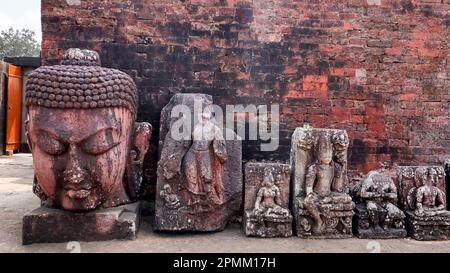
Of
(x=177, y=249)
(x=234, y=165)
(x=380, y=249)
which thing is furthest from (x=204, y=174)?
(x=380, y=249)

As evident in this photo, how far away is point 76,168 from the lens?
3.02 metres

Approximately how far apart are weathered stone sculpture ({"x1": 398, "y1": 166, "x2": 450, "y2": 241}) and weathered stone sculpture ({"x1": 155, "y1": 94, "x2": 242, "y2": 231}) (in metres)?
1.69

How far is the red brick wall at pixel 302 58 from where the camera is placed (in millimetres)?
4441

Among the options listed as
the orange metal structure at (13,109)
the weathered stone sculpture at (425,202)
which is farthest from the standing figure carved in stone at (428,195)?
A: the orange metal structure at (13,109)

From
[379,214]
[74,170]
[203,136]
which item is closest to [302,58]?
[203,136]

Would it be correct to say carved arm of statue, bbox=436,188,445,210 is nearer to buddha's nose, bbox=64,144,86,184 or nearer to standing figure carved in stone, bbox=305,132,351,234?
standing figure carved in stone, bbox=305,132,351,234

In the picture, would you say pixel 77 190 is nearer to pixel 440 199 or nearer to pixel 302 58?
pixel 302 58

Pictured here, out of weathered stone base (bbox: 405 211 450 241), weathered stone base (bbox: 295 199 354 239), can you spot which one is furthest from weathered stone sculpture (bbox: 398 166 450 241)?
weathered stone base (bbox: 295 199 354 239)

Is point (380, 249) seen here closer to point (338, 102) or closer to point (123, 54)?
point (338, 102)

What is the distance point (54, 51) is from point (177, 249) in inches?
110

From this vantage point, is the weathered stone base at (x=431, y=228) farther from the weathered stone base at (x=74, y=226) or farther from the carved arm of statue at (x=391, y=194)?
the weathered stone base at (x=74, y=226)

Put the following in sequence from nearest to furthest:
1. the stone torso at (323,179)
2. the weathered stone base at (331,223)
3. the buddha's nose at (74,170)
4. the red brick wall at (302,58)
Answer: the buddha's nose at (74,170), the weathered stone base at (331,223), the stone torso at (323,179), the red brick wall at (302,58)

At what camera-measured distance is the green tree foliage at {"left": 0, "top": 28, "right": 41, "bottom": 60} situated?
2364 cm

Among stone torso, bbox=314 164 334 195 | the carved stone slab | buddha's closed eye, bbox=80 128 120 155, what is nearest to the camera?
buddha's closed eye, bbox=80 128 120 155
